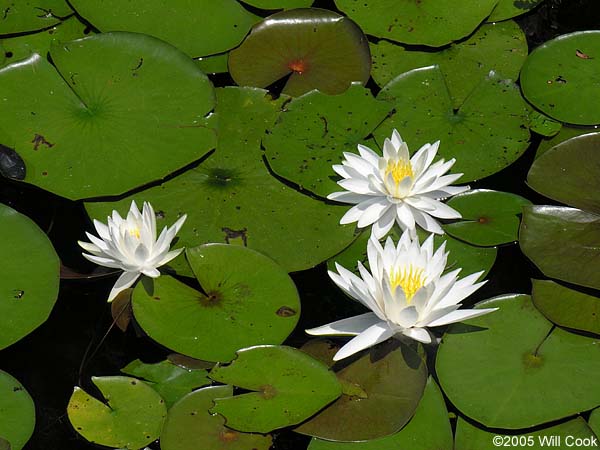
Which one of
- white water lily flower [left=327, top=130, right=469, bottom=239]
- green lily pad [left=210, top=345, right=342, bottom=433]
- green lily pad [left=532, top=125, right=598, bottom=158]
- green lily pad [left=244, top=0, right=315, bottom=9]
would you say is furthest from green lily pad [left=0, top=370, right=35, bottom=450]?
green lily pad [left=532, top=125, right=598, bottom=158]

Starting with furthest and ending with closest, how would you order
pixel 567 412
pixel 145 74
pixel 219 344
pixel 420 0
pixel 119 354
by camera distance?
1. pixel 420 0
2. pixel 145 74
3. pixel 119 354
4. pixel 219 344
5. pixel 567 412

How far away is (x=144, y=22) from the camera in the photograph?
3.33m

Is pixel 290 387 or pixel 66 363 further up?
pixel 290 387

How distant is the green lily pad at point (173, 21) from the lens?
10.9 ft

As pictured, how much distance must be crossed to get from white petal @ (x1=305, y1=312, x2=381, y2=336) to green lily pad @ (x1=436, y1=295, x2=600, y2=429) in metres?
0.31

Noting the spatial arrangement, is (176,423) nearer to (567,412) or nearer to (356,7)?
(567,412)

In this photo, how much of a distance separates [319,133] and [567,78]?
4.36 feet

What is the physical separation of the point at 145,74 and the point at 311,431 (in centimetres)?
186

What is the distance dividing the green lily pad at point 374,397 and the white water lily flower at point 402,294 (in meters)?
0.13

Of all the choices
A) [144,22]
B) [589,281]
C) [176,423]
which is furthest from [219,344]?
[144,22]

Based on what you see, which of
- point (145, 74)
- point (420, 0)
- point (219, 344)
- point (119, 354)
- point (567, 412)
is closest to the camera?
point (567, 412)

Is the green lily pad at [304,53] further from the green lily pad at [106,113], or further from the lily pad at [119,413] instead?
the lily pad at [119,413]

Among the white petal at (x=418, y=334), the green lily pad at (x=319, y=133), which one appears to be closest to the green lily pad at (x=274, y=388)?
the white petal at (x=418, y=334)

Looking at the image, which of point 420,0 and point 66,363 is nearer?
point 66,363
